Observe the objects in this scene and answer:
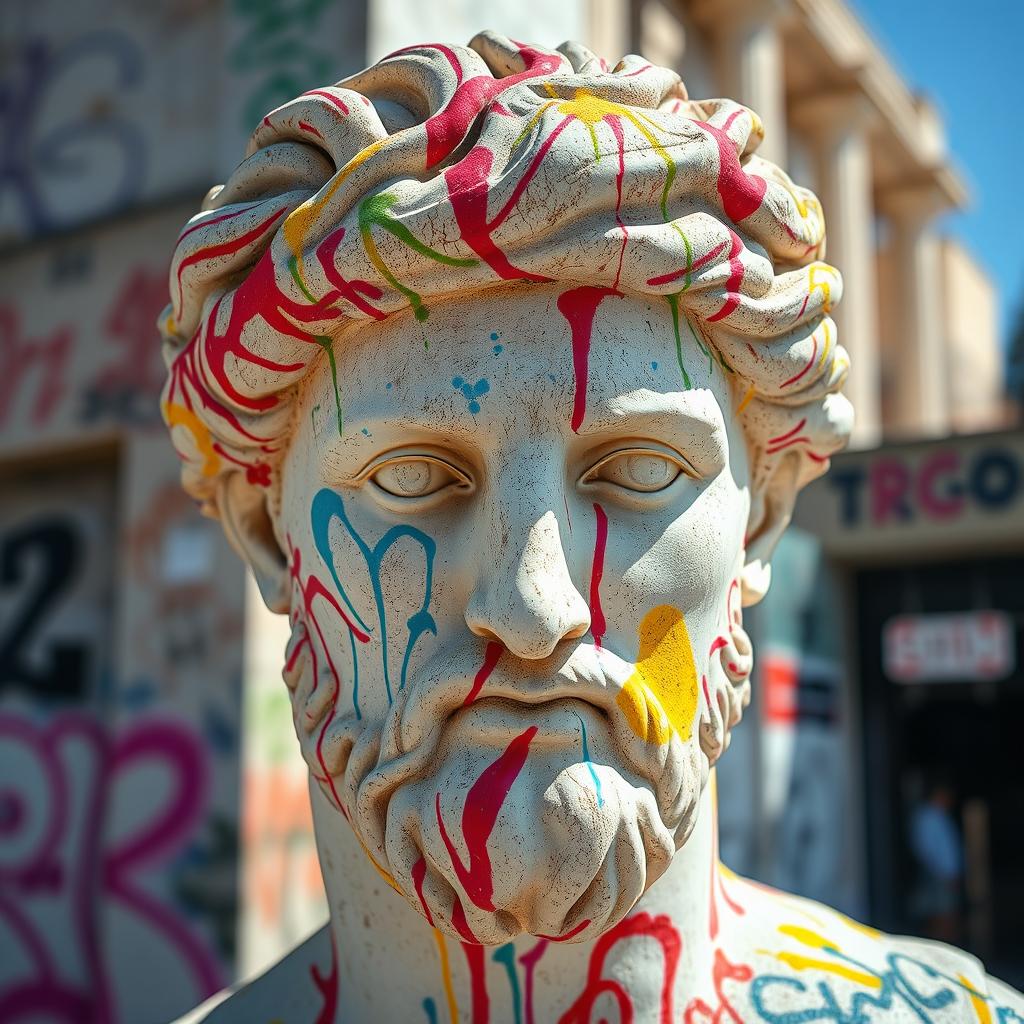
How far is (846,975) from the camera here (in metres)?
1.55

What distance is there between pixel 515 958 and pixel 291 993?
→ 40 cm

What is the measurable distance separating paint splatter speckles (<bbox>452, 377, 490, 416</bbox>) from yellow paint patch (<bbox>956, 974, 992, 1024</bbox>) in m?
1.02

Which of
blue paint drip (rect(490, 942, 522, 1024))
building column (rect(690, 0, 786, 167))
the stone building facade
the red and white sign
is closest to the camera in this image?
blue paint drip (rect(490, 942, 522, 1024))

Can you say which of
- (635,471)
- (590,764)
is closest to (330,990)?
(590,764)

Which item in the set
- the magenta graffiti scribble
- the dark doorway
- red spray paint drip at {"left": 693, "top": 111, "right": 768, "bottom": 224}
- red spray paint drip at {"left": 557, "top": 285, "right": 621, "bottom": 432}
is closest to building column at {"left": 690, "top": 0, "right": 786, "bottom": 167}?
the dark doorway

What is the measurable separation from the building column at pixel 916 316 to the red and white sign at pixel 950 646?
6.79 metres

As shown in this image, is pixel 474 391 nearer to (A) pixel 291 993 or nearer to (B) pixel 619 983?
(B) pixel 619 983

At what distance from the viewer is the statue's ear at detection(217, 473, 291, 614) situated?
5.26 feet

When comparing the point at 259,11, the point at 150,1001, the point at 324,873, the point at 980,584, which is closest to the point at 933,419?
the point at 980,584

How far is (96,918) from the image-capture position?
5.79m

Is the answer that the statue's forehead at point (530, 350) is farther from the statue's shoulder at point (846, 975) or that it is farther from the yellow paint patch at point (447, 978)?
the statue's shoulder at point (846, 975)

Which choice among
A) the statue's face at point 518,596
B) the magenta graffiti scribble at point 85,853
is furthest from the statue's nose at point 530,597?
the magenta graffiti scribble at point 85,853

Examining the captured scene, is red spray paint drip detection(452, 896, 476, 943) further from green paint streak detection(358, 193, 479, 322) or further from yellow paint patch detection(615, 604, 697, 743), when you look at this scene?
green paint streak detection(358, 193, 479, 322)

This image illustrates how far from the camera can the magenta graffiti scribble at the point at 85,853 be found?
534cm
